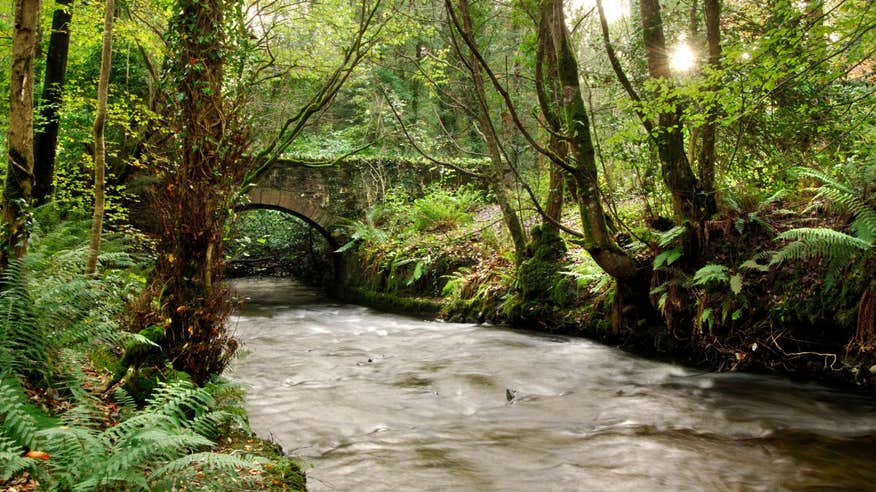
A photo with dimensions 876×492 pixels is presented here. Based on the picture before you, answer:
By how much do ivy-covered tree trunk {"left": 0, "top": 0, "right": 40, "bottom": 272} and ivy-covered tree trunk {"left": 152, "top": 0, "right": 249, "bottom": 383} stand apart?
0.94 m

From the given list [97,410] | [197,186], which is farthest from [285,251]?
[97,410]

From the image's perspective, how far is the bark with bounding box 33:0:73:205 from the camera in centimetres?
849

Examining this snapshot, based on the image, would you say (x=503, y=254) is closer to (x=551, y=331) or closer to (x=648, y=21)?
(x=551, y=331)

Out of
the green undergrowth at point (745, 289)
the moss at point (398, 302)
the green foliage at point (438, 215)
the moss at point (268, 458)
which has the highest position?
the green foliage at point (438, 215)

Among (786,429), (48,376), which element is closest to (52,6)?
(48,376)

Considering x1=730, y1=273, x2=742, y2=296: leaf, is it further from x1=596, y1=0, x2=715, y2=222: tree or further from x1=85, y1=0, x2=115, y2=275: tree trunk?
x1=85, y1=0, x2=115, y2=275: tree trunk

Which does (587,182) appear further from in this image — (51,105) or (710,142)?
(51,105)

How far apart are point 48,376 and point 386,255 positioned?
1020 cm

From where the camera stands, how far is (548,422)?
4.69 m

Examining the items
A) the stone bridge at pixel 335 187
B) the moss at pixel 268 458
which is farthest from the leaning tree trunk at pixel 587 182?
the stone bridge at pixel 335 187

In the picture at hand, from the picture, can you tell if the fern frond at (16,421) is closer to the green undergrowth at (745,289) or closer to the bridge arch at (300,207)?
the green undergrowth at (745,289)

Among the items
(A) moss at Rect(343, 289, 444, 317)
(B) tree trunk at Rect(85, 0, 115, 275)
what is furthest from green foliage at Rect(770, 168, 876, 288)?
(A) moss at Rect(343, 289, 444, 317)

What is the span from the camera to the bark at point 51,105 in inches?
334

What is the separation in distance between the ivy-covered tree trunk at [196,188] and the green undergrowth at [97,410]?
0.28 m
